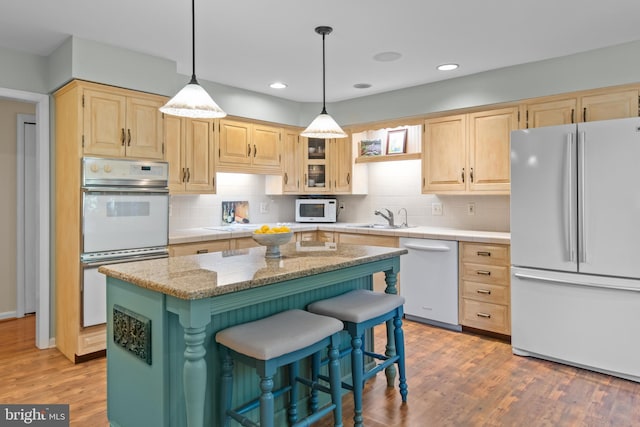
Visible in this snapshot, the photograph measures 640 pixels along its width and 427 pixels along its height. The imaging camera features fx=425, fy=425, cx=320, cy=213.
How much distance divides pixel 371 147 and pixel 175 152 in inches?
87.9

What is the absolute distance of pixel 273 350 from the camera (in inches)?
67.6

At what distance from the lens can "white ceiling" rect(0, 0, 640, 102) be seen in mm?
2557

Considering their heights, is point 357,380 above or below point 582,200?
below

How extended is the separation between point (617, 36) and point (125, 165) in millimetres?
3723

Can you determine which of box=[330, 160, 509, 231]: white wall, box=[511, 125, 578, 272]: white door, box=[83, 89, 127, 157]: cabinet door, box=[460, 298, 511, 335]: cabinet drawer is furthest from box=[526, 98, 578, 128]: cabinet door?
box=[83, 89, 127, 157]: cabinet door

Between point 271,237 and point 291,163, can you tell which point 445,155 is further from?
point 271,237

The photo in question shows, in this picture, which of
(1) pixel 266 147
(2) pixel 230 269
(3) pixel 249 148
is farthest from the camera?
(1) pixel 266 147

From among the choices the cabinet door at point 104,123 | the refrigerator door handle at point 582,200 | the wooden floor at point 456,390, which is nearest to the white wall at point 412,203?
the refrigerator door handle at point 582,200

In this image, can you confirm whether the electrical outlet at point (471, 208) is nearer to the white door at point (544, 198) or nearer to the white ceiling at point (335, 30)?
the white door at point (544, 198)

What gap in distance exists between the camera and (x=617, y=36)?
2988mm

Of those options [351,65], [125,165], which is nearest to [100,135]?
[125,165]

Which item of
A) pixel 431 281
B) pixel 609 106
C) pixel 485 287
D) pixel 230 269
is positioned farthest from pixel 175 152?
pixel 609 106

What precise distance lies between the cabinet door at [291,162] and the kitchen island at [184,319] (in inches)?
106

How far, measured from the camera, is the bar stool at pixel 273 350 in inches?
68.5
